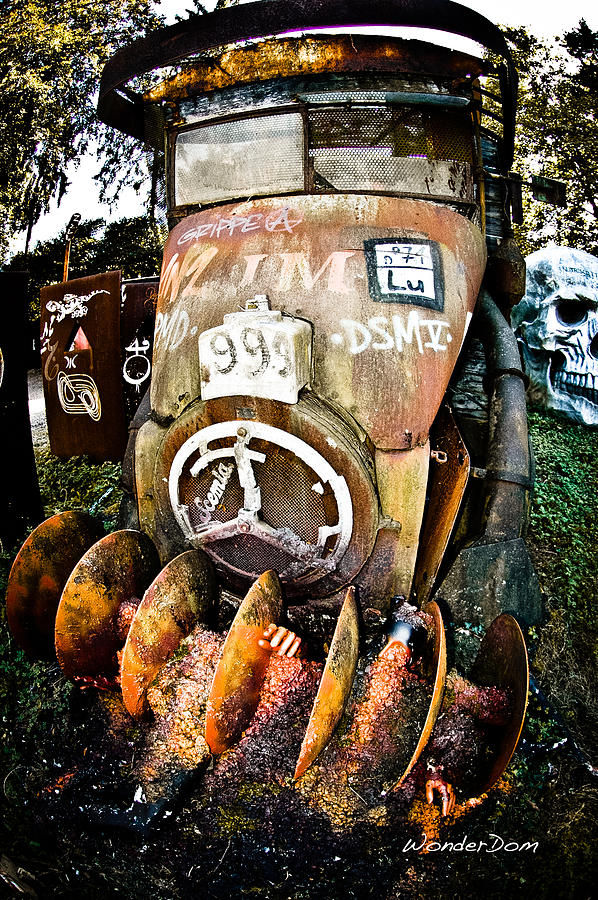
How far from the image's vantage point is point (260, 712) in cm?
315

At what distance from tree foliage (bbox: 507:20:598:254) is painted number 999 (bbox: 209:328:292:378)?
1296 cm

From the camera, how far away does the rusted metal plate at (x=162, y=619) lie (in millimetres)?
3068

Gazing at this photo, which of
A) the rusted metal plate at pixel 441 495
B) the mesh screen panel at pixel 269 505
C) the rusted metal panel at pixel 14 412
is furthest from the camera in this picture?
the rusted metal panel at pixel 14 412

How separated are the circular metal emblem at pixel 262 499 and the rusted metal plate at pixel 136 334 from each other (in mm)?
2834

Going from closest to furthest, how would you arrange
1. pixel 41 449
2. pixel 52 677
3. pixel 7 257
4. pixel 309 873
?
1. pixel 309 873
2. pixel 52 677
3. pixel 41 449
4. pixel 7 257

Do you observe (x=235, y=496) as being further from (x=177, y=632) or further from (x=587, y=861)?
(x=587, y=861)

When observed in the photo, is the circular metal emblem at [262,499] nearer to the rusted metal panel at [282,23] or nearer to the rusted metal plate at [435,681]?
the rusted metal plate at [435,681]

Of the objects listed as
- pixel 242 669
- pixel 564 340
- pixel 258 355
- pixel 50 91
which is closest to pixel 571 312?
pixel 564 340

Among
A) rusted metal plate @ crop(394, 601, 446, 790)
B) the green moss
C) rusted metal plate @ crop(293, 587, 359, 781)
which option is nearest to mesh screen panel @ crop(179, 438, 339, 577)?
rusted metal plate @ crop(293, 587, 359, 781)

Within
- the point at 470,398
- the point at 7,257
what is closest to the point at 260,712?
the point at 470,398

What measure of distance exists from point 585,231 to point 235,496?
1396 cm

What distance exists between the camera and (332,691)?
2.65 meters

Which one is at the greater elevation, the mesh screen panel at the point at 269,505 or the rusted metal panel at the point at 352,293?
the rusted metal panel at the point at 352,293

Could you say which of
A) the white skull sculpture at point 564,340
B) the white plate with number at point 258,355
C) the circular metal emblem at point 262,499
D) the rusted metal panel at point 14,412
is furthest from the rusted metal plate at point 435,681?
the white skull sculpture at point 564,340
